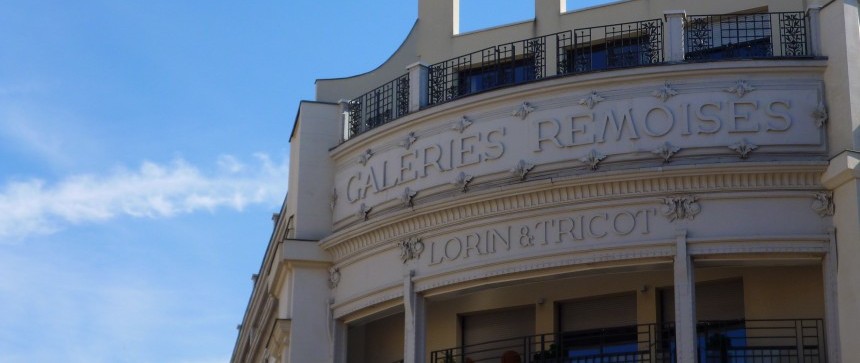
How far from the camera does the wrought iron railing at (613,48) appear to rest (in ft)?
94.7

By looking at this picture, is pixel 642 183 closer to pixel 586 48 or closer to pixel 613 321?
pixel 613 321

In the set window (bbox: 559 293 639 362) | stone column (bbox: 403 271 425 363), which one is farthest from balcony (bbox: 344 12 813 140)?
window (bbox: 559 293 639 362)

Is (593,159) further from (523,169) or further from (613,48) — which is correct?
(613,48)

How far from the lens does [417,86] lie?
100 feet

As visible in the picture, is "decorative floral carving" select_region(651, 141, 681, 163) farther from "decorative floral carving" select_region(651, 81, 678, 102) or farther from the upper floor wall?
the upper floor wall

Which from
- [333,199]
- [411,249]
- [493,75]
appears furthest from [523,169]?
[333,199]

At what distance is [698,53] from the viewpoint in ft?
97.8

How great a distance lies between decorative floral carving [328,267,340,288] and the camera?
3111 cm

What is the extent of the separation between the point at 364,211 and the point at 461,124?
269 centimetres

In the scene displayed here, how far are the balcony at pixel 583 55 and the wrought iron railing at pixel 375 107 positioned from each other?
0.02 metres

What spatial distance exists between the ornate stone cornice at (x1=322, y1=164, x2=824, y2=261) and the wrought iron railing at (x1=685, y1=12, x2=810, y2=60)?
2.34 m

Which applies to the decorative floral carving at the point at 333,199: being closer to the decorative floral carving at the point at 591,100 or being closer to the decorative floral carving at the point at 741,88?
the decorative floral carving at the point at 591,100

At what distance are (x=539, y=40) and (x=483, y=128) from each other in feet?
14.9

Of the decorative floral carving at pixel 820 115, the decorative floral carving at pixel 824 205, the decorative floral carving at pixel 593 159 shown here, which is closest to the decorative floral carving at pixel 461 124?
the decorative floral carving at pixel 593 159
